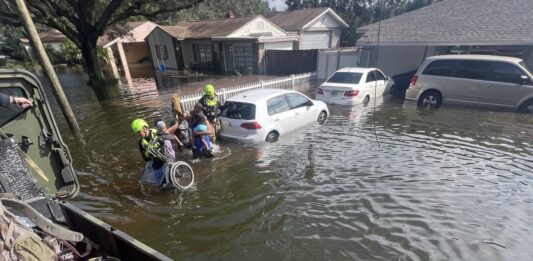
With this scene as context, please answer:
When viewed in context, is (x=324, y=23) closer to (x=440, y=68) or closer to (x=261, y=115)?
(x=440, y=68)

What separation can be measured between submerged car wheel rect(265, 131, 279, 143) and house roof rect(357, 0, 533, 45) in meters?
10.2

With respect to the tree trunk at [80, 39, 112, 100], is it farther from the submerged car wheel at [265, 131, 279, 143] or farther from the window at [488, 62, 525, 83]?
the window at [488, 62, 525, 83]

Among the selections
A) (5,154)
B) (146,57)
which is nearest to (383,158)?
(5,154)

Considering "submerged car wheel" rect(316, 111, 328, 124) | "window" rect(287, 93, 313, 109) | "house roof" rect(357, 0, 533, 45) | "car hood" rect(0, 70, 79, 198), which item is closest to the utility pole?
"car hood" rect(0, 70, 79, 198)

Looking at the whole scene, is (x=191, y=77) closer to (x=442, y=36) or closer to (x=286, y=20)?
(x=286, y=20)

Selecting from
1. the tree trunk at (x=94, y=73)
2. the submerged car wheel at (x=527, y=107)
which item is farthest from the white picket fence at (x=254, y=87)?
the submerged car wheel at (x=527, y=107)

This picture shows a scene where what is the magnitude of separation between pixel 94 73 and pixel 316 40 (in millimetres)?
18925

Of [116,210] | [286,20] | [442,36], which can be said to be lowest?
[116,210]

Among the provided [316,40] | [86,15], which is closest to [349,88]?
[86,15]

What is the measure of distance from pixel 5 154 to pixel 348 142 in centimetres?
731

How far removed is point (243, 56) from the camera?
2309 centimetres

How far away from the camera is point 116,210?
550 centimetres

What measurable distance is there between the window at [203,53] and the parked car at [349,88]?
53.8 ft

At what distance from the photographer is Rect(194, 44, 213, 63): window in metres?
25.7
